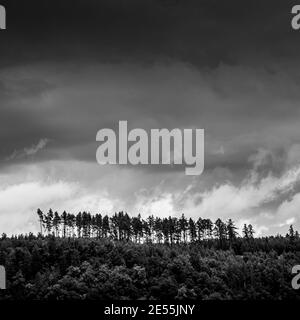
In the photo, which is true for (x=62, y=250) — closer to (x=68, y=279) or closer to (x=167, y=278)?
(x=68, y=279)

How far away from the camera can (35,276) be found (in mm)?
123188

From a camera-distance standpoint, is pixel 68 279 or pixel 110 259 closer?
pixel 68 279

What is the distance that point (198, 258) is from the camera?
456 ft

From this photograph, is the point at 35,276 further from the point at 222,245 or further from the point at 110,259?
the point at 222,245

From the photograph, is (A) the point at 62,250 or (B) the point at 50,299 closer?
(B) the point at 50,299

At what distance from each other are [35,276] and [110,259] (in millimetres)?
21670
